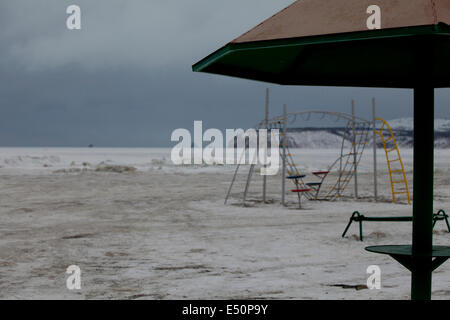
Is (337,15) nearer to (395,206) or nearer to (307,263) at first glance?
(307,263)

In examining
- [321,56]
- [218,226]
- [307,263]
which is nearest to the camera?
[321,56]

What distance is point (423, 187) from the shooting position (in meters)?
4.12

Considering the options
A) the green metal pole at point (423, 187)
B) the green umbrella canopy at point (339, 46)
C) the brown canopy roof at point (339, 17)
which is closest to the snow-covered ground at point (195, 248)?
the green metal pole at point (423, 187)

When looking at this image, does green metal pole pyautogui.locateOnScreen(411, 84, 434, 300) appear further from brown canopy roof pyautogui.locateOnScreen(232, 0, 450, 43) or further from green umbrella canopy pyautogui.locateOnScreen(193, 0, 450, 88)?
brown canopy roof pyautogui.locateOnScreen(232, 0, 450, 43)

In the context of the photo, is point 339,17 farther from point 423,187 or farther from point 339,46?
point 423,187

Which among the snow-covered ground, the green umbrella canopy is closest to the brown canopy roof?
the green umbrella canopy

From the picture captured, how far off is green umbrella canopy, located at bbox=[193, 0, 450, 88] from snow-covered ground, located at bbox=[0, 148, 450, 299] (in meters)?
2.59

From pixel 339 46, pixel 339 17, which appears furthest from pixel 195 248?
pixel 339 17

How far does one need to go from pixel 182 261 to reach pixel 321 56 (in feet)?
16.2

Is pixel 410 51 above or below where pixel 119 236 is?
above

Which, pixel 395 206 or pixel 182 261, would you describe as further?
pixel 395 206

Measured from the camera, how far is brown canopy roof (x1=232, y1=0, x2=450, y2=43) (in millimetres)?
3236
